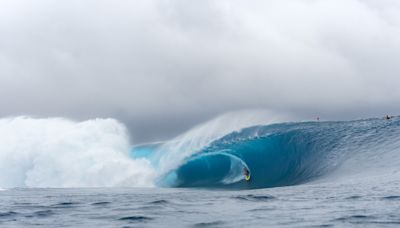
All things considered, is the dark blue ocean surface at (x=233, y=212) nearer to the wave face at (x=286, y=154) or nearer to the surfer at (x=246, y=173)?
the wave face at (x=286, y=154)

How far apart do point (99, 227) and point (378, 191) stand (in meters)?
10.9

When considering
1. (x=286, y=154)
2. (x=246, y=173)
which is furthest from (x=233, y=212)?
(x=286, y=154)

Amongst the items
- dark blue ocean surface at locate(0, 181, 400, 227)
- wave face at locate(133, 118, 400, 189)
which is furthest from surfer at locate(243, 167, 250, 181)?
dark blue ocean surface at locate(0, 181, 400, 227)

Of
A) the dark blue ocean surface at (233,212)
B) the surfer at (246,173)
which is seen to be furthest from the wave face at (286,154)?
the dark blue ocean surface at (233,212)

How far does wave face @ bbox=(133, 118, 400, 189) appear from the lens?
33.7 m

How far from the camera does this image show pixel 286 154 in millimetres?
38094

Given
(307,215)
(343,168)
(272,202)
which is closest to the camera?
(307,215)

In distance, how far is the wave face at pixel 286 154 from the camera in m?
33.7

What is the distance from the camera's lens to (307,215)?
1400 cm

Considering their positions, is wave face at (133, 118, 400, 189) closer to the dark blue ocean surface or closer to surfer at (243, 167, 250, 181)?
surfer at (243, 167, 250, 181)

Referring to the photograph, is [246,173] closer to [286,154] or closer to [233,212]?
[286,154]

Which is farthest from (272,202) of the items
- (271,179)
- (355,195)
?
(271,179)

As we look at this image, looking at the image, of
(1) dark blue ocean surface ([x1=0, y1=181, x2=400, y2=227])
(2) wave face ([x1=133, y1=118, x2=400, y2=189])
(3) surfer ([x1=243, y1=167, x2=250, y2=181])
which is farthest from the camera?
(3) surfer ([x1=243, y1=167, x2=250, y2=181])

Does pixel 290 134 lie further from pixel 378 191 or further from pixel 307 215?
pixel 307 215
